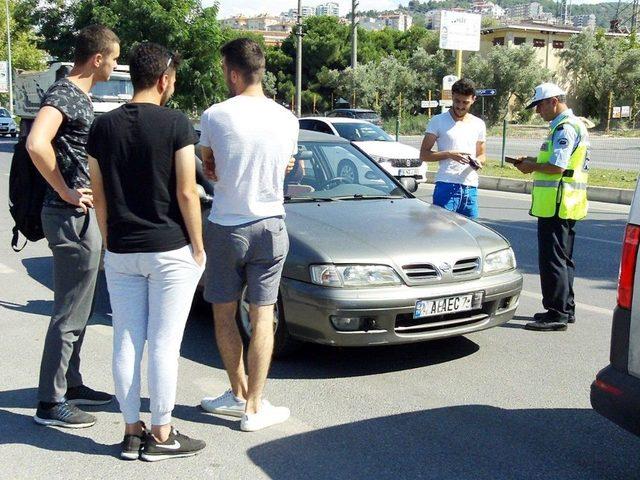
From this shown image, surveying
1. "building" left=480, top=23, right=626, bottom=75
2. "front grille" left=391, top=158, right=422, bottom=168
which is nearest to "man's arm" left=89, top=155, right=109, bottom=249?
"front grille" left=391, top=158, right=422, bottom=168

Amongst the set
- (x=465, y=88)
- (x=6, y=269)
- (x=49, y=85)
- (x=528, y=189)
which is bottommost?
(x=528, y=189)

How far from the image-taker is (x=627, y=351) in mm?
3135

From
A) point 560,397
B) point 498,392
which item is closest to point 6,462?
point 498,392

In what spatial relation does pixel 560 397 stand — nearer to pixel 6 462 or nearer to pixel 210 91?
pixel 6 462

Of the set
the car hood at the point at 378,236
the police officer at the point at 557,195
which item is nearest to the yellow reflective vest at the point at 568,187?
the police officer at the point at 557,195

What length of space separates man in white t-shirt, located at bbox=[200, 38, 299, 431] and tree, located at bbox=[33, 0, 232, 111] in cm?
2629

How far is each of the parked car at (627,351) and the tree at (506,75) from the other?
1840 inches

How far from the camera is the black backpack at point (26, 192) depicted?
4.09 meters

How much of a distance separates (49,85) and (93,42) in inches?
666

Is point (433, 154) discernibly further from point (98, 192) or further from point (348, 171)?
point (98, 192)

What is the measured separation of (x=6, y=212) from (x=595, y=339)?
958 centimetres

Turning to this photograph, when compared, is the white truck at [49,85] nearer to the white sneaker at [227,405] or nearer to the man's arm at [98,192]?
the white sneaker at [227,405]

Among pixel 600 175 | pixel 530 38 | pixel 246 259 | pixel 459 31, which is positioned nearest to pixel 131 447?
pixel 246 259

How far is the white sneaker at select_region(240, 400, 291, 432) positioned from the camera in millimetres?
4071
